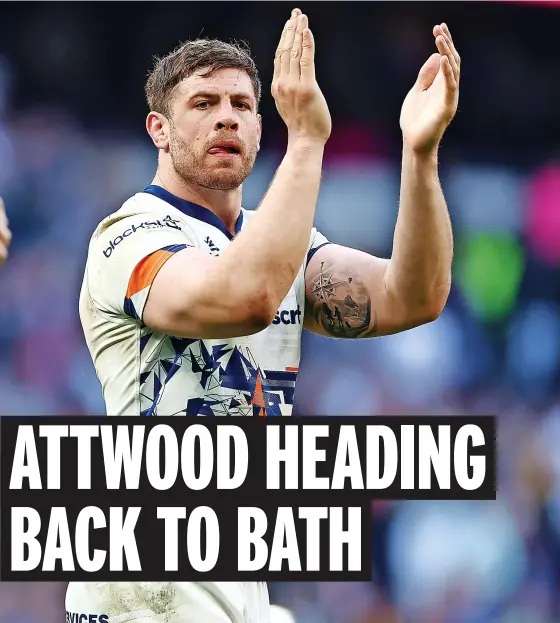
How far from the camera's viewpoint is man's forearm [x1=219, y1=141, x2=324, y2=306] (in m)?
2.86

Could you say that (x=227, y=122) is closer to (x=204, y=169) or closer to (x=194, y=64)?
(x=204, y=169)

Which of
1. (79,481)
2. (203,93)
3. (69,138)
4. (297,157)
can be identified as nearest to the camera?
(297,157)

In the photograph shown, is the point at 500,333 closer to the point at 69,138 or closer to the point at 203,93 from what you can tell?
the point at 69,138

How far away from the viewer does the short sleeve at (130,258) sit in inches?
123

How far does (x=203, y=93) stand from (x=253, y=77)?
201 millimetres

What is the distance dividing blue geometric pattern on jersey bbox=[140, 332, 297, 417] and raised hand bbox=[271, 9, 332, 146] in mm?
668

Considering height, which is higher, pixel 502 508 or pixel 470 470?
pixel 502 508

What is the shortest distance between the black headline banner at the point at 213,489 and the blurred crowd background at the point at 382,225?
3.41 metres

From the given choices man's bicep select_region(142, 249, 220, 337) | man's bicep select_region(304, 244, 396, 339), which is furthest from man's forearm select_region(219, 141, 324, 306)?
man's bicep select_region(304, 244, 396, 339)

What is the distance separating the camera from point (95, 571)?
3.24m

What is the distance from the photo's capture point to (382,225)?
8.64 m

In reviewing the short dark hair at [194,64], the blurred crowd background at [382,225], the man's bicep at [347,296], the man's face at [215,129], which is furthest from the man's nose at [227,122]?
the blurred crowd background at [382,225]

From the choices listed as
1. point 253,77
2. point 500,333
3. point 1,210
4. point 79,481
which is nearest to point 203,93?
point 253,77

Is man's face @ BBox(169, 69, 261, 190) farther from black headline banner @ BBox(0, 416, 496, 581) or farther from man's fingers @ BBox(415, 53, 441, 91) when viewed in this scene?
black headline banner @ BBox(0, 416, 496, 581)
